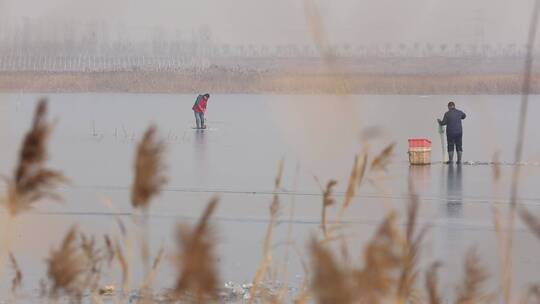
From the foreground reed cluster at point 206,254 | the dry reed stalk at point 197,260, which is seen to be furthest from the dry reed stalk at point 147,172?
the dry reed stalk at point 197,260

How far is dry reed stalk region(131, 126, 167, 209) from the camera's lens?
231 centimetres

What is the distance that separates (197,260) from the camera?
6.21 feet

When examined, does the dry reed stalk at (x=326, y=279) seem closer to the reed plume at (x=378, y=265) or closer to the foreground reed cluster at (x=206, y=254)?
the foreground reed cluster at (x=206, y=254)

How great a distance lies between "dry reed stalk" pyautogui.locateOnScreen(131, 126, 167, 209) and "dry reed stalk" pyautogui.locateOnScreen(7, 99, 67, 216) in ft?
0.50

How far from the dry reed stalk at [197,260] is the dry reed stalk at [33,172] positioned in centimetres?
39

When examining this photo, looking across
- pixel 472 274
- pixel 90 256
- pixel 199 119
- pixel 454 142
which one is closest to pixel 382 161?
pixel 472 274

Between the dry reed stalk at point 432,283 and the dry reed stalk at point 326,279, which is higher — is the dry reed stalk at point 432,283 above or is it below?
below

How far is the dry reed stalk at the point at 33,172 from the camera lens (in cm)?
220

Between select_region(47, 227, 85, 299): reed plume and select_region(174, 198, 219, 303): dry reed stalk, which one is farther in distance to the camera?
select_region(47, 227, 85, 299): reed plume

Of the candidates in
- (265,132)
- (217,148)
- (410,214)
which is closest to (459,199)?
(217,148)

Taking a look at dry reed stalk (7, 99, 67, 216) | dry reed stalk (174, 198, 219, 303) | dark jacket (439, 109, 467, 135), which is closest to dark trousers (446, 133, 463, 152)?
dark jacket (439, 109, 467, 135)

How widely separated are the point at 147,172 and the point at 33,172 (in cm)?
22

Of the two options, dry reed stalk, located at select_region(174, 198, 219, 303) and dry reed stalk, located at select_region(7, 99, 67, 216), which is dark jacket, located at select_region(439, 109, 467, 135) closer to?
dry reed stalk, located at select_region(7, 99, 67, 216)

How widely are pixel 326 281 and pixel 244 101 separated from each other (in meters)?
54.1
